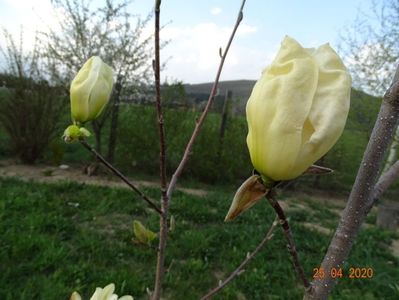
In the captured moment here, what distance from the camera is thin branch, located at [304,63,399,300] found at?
0.50 meters

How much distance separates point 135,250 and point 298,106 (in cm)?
353

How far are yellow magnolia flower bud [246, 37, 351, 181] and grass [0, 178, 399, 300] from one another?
215 cm

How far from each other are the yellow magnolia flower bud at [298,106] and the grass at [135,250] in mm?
2152

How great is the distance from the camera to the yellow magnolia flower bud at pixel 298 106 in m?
0.45

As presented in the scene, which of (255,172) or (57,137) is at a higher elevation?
(255,172)

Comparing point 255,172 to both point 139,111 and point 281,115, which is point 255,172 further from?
point 139,111

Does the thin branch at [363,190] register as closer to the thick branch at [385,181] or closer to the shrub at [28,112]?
the thick branch at [385,181]

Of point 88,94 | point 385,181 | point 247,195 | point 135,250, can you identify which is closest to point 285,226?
point 247,195

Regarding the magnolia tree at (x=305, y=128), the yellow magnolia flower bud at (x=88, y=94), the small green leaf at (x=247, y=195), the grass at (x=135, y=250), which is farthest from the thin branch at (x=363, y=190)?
the grass at (x=135, y=250)

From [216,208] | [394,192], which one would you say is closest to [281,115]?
[216,208]

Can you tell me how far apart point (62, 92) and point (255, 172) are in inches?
292

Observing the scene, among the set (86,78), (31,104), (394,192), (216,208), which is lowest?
(394,192)

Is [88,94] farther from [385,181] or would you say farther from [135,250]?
[135,250]

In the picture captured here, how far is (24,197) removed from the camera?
4.77 metres
